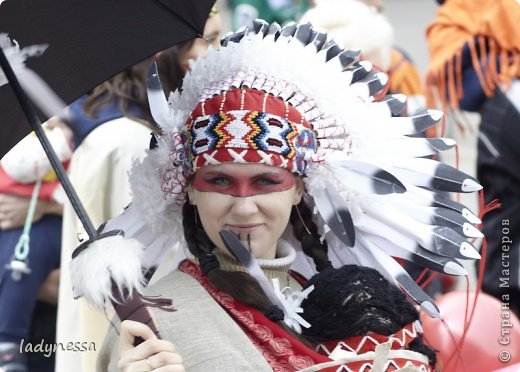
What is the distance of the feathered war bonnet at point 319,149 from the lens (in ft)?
9.06

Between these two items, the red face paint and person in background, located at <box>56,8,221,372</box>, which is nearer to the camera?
the red face paint

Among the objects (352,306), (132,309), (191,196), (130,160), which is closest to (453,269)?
(352,306)

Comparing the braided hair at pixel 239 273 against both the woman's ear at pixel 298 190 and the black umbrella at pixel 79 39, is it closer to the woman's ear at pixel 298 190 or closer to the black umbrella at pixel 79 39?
the woman's ear at pixel 298 190

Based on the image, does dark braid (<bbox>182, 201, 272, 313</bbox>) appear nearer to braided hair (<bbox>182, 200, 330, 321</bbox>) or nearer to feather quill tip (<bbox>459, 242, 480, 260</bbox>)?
braided hair (<bbox>182, 200, 330, 321</bbox>)

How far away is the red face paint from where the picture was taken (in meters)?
2.73

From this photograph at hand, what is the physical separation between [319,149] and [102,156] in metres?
1.24

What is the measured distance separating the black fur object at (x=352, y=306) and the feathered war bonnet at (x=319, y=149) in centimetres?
18

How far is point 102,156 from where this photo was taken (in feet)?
12.7

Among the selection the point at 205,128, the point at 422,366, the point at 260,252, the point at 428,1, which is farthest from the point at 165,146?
the point at 428,1

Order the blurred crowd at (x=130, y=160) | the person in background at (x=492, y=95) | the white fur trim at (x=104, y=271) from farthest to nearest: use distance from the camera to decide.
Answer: the person in background at (x=492, y=95) < the blurred crowd at (x=130, y=160) < the white fur trim at (x=104, y=271)

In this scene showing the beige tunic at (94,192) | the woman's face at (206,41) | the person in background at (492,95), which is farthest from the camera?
the person in background at (492,95)

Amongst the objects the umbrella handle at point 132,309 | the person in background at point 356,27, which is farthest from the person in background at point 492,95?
the umbrella handle at point 132,309

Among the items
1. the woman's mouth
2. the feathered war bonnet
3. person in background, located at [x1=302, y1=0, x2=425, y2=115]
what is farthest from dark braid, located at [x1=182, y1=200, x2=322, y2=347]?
person in background, located at [x1=302, y1=0, x2=425, y2=115]

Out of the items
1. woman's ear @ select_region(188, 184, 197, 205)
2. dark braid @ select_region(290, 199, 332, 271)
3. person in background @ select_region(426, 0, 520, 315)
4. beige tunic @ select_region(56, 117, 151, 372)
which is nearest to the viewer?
woman's ear @ select_region(188, 184, 197, 205)
